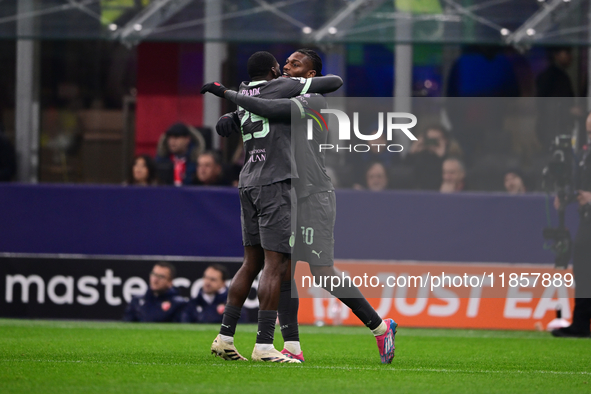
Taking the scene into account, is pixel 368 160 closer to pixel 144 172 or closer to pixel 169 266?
pixel 169 266

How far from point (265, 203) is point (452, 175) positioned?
15.3ft

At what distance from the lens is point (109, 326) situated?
29.9 ft

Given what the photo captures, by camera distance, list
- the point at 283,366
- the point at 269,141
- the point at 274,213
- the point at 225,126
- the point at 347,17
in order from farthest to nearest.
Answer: the point at 347,17, the point at 225,126, the point at 269,141, the point at 274,213, the point at 283,366

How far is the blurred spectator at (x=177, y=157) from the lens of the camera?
34.5 feet

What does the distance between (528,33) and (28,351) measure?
6997 millimetres

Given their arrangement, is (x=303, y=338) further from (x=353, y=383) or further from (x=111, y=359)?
(x=353, y=383)

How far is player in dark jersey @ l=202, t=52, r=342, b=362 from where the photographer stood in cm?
570

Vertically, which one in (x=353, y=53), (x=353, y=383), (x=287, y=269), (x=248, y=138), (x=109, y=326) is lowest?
(x=109, y=326)

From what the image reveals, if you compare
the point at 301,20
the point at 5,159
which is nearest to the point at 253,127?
the point at 301,20

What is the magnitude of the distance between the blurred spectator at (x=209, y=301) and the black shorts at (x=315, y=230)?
3.79 m

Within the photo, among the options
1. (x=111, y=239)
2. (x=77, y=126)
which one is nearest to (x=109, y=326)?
(x=111, y=239)

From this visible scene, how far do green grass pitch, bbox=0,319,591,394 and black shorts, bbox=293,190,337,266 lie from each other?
667 millimetres

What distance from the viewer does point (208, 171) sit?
33.9ft
